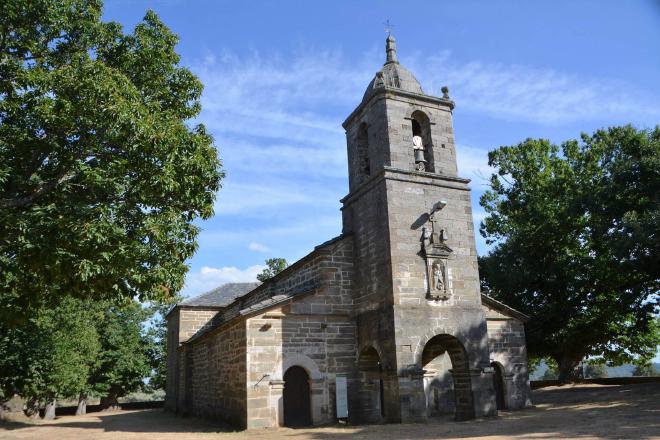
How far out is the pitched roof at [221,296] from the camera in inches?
1063

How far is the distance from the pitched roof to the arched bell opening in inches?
563

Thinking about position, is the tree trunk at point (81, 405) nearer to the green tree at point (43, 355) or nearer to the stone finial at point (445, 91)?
the green tree at point (43, 355)

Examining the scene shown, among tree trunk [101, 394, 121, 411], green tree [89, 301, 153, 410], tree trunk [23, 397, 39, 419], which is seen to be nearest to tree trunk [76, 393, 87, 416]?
green tree [89, 301, 153, 410]

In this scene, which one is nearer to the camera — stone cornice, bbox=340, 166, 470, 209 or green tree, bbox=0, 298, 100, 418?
stone cornice, bbox=340, 166, 470, 209

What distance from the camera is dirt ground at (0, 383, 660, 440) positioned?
10.9 metres

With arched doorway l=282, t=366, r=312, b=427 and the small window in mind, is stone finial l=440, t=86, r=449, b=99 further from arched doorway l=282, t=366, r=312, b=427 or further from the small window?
arched doorway l=282, t=366, r=312, b=427

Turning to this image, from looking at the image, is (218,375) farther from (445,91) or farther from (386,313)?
(445,91)

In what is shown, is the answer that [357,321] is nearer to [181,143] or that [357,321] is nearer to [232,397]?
[232,397]

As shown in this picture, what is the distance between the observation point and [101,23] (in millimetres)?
11898

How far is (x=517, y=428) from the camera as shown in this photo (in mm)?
12250

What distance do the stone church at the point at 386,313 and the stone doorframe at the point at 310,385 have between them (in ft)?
0.10

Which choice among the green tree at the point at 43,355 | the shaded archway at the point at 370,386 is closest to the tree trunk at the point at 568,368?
the shaded archway at the point at 370,386

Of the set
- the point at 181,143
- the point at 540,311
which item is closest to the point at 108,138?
the point at 181,143

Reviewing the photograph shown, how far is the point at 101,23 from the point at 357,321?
35.8ft
